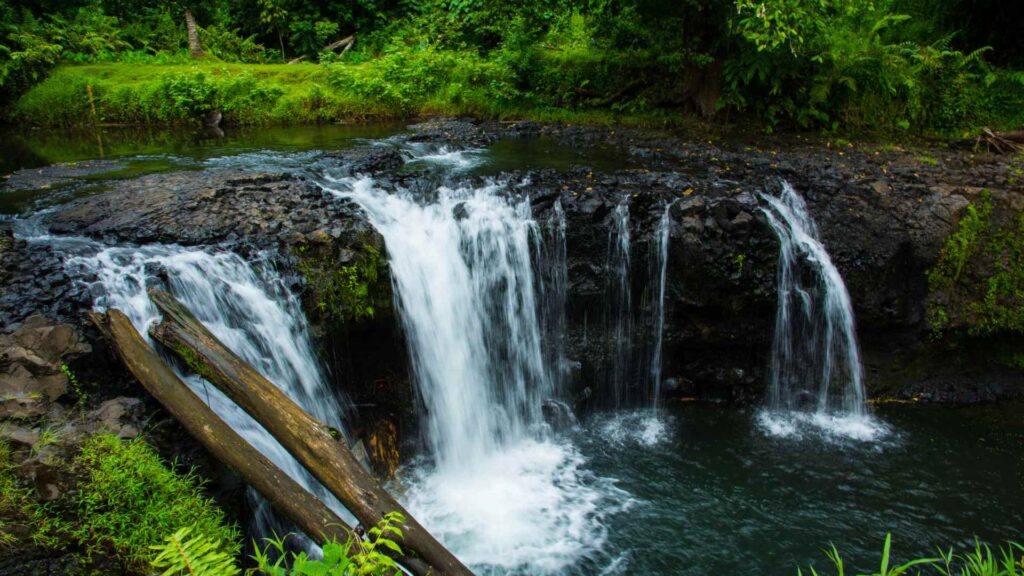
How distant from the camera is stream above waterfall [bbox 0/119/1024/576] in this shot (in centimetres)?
550

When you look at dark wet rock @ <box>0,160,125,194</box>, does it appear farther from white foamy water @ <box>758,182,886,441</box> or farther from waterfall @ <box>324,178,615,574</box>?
white foamy water @ <box>758,182,886,441</box>

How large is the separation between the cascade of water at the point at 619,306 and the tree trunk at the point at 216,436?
462cm

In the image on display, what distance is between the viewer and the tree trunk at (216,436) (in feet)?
12.0

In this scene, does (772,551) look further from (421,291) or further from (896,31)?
(896,31)

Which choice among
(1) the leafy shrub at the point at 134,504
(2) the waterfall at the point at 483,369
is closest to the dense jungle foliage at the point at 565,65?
(2) the waterfall at the point at 483,369

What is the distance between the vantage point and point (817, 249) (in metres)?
7.66

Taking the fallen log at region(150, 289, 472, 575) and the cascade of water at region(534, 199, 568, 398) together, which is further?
the cascade of water at region(534, 199, 568, 398)

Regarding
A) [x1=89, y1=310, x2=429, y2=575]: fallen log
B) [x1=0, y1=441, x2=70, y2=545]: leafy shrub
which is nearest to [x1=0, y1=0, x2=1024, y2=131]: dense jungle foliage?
[x1=89, y1=310, x2=429, y2=575]: fallen log

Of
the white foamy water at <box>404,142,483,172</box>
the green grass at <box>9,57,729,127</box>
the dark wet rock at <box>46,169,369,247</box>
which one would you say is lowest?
the dark wet rock at <box>46,169,369,247</box>

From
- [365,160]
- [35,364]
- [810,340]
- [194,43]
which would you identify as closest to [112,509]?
[35,364]

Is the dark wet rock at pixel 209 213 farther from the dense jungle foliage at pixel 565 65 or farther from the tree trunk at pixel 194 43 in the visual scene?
the tree trunk at pixel 194 43

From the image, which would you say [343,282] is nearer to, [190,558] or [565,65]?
[190,558]

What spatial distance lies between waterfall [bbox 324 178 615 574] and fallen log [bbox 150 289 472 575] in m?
1.92

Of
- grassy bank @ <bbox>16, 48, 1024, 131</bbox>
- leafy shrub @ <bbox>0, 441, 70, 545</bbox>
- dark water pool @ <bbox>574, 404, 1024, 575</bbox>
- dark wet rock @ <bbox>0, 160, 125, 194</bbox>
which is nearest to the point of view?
leafy shrub @ <bbox>0, 441, 70, 545</bbox>
